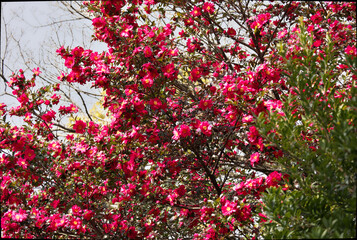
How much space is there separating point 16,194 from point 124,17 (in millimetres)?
2275

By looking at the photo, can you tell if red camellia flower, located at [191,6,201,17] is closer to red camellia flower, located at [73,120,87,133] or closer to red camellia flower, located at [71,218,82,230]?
red camellia flower, located at [73,120,87,133]

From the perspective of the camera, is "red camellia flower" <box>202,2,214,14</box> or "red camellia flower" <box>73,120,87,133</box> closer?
"red camellia flower" <box>73,120,87,133</box>

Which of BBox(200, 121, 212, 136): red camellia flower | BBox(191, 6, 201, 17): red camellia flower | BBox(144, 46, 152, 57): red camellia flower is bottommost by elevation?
BBox(200, 121, 212, 136): red camellia flower

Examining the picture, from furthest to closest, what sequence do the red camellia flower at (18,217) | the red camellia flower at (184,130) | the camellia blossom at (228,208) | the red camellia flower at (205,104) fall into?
the red camellia flower at (205,104)
the red camellia flower at (184,130)
the camellia blossom at (228,208)
the red camellia flower at (18,217)

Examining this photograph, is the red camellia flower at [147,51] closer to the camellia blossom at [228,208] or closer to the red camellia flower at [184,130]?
the red camellia flower at [184,130]

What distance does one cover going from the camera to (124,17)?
355 centimetres

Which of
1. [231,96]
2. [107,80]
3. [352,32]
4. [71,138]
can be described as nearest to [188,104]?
[231,96]

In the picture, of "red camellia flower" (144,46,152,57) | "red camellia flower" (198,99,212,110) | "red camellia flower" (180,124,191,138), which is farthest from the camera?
"red camellia flower" (198,99,212,110)

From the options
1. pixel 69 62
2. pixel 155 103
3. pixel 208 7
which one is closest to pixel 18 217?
pixel 155 103

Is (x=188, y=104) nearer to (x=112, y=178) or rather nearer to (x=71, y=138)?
(x=112, y=178)

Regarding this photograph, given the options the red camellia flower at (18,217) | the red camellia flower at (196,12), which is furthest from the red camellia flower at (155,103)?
the red camellia flower at (196,12)

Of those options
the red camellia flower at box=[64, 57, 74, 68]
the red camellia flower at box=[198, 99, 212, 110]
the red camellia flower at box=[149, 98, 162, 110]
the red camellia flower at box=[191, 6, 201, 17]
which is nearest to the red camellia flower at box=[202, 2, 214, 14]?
the red camellia flower at box=[191, 6, 201, 17]

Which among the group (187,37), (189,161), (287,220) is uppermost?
(187,37)

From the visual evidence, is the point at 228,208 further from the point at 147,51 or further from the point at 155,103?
the point at 147,51
